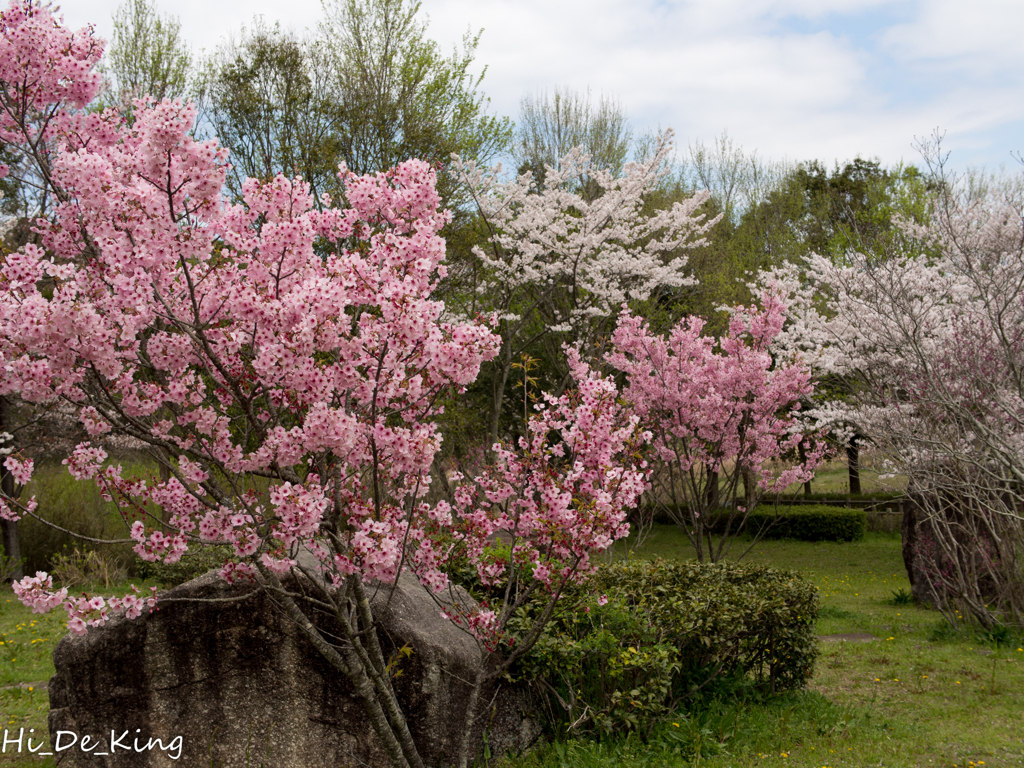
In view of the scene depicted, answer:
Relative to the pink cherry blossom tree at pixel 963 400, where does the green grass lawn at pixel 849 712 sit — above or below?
below

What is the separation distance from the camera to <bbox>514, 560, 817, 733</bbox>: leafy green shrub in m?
4.42

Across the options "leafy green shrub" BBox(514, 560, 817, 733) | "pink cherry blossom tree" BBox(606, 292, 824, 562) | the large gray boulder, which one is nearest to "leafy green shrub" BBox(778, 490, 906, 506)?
"pink cherry blossom tree" BBox(606, 292, 824, 562)

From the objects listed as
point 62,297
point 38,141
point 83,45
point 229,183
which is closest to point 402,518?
point 62,297

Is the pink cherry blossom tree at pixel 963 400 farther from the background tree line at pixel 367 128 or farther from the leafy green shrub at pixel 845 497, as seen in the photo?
the leafy green shrub at pixel 845 497

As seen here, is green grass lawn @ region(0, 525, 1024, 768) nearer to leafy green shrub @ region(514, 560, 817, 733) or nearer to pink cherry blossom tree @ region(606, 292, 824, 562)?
leafy green shrub @ region(514, 560, 817, 733)

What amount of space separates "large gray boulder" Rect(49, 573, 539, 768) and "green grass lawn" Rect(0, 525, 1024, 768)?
24.3 inches

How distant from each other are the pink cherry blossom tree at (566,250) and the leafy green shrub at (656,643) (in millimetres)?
8105

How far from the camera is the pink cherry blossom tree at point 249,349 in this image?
305 cm

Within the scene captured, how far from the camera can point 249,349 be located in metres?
3.97

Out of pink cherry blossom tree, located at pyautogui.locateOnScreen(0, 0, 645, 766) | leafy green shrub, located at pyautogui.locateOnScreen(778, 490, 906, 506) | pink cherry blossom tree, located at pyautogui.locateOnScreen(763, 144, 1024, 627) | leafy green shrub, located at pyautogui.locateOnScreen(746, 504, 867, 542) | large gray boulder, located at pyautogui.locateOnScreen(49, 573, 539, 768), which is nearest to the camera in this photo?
pink cherry blossom tree, located at pyautogui.locateOnScreen(0, 0, 645, 766)

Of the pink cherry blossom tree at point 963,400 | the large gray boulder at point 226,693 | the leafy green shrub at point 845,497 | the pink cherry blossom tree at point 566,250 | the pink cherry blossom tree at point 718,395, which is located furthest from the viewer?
the leafy green shrub at point 845,497

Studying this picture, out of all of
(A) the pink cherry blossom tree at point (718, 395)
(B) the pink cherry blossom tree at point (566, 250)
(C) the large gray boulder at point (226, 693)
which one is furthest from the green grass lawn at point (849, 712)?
(B) the pink cherry blossom tree at point (566, 250)

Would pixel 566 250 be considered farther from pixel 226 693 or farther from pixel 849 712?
pixel 226 693

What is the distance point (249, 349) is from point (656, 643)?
2.91m
